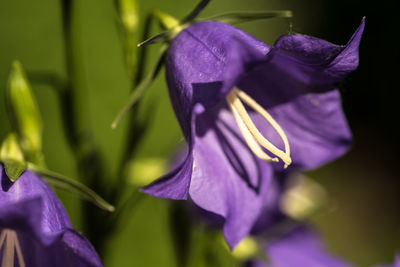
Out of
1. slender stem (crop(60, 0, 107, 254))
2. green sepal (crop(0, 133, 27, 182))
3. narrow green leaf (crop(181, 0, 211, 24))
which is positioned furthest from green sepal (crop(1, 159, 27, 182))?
narrow green leaf (crop(181, 0, 211, 24))

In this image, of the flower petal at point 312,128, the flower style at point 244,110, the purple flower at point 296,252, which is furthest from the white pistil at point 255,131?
the purple flower at point 296,252

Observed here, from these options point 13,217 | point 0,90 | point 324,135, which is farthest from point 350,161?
point 13,217

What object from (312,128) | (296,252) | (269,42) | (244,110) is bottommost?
(269,42)

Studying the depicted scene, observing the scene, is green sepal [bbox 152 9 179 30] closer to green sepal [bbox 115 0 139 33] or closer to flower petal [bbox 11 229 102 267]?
green sepal [bbox 115 0 139 33]

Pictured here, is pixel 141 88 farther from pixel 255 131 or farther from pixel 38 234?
pixel 38 234

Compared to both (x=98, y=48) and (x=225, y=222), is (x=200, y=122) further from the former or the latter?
(x=98, y=48)

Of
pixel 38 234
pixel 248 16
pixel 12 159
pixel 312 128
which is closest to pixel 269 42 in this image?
pixel 312 128
